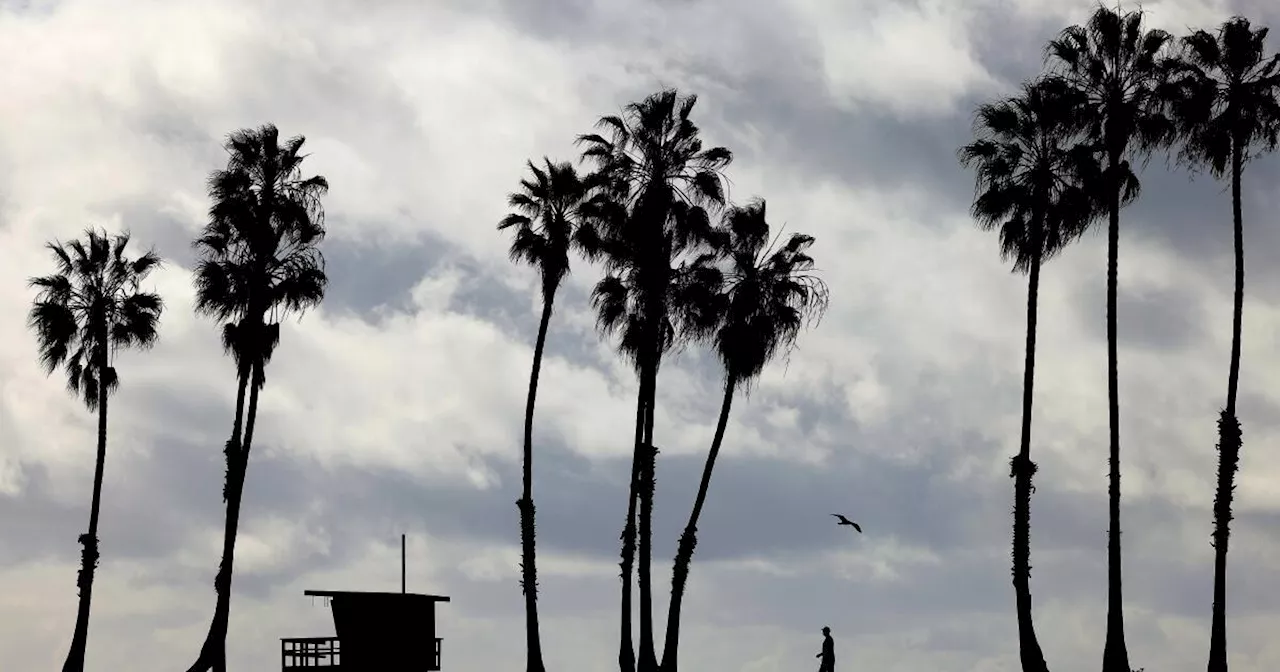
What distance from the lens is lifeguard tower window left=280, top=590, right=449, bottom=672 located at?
52312 millimetres

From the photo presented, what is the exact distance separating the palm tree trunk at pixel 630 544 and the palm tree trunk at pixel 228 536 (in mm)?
12343

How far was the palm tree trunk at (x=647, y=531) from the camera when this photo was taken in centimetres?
5603

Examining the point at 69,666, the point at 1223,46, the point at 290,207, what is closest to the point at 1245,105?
the point at 1223,46

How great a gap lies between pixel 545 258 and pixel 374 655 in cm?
1414

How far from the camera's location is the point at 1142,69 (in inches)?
2093

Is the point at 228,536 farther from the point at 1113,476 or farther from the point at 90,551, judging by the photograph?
the point at 1113,476

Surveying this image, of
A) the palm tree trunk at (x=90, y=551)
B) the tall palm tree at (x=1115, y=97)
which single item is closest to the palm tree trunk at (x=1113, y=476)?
the tall palm tree at (x=1115, y=97)

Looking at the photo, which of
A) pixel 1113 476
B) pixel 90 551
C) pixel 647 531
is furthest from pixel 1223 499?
pixel 90 551

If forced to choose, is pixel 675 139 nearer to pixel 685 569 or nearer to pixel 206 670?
pixel 685 569

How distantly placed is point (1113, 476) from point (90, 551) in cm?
3316

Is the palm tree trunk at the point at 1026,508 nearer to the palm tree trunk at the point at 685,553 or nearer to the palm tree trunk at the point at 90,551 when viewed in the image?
the palm tree trunk at the point at 685,553

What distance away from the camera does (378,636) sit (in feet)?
176

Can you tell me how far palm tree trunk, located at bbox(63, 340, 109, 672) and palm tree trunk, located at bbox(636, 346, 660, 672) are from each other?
18346mm

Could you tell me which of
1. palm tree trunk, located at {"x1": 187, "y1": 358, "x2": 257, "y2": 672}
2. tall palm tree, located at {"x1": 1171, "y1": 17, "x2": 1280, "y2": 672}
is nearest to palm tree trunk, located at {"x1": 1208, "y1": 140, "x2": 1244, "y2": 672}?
tall palm tree, located at {"x1": 1171, "y1": 17, "x2": 1280, "y2": 672}
